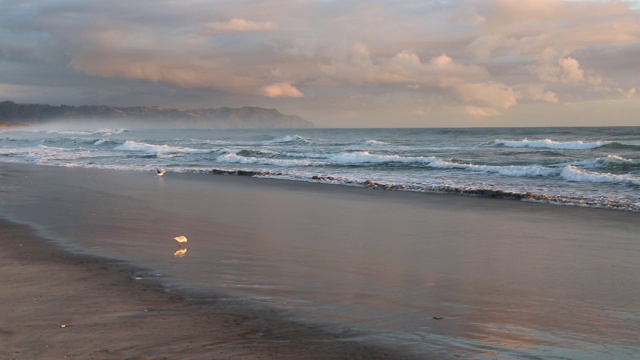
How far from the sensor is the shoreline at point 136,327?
470cm

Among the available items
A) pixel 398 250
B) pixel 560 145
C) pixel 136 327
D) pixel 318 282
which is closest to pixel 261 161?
pixel 560 145

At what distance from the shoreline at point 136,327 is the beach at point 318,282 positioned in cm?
2

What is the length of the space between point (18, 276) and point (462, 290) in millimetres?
4876

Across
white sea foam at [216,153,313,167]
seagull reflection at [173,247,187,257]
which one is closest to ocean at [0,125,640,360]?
seagull reflection at [173,247,187,257]

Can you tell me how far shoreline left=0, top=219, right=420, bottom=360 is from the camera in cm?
470

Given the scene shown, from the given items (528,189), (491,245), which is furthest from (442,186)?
(491,245)

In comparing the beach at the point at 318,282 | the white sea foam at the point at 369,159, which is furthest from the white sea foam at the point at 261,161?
the beach at the point at 318,282

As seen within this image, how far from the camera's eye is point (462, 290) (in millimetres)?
6652

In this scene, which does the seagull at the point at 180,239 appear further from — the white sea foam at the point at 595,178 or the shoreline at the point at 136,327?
the white sea foam at the point at 595,178

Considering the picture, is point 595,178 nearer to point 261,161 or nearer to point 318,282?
point 318,282

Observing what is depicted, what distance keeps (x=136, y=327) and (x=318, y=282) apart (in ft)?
7.50

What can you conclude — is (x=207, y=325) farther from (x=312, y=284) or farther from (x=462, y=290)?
(x=462, y=290)

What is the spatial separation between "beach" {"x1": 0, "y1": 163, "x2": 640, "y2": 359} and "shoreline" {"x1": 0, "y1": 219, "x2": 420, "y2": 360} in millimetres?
20

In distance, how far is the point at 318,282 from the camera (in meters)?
6.94
